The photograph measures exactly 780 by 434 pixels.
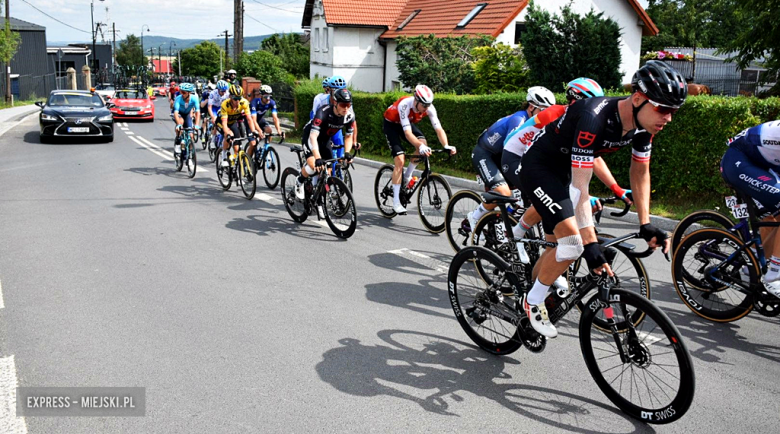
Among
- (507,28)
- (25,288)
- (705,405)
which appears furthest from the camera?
(507,28)

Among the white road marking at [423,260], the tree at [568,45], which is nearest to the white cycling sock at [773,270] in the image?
the white road marking at [423,260]

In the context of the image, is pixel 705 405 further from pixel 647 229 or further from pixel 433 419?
pixel 433 419

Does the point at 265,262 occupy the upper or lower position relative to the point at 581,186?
lower

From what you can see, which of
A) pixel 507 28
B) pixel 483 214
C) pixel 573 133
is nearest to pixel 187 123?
pixel 483 214

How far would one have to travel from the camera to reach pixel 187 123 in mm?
16297

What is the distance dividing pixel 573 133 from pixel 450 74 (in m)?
20.2

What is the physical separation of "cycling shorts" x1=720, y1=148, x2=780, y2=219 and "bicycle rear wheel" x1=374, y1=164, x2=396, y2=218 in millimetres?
5057

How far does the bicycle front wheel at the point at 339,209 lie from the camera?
877 cm

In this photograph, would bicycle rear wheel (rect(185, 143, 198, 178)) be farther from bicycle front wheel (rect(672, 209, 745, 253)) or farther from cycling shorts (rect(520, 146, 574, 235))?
cycling shorts (rect(520, 146, 574, 235))

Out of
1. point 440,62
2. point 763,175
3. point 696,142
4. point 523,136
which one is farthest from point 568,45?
point 763,175

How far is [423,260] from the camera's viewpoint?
7797 mm

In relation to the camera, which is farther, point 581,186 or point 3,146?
point 3,146

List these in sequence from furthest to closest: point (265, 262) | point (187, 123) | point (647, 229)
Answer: point (187, 123)
point (265, 262)
point (647, 229)

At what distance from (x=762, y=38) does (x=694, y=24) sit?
5222cm
